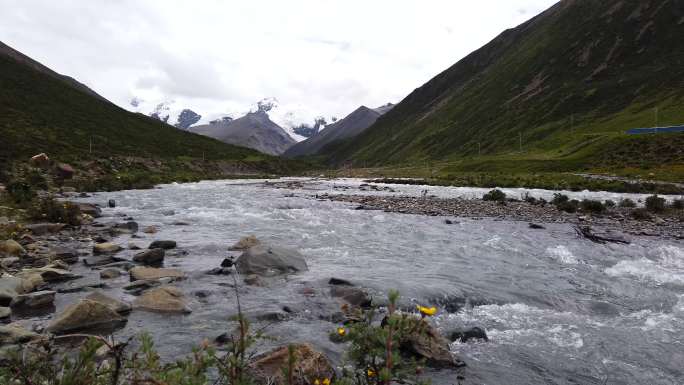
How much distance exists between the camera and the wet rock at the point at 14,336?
7756 mm

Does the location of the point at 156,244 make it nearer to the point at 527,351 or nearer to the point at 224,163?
the point at 527,351

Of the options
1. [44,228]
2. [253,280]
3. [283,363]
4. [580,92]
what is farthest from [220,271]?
[580,92]

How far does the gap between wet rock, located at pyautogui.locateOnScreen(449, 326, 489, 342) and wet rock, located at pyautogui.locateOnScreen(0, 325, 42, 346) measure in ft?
29.3

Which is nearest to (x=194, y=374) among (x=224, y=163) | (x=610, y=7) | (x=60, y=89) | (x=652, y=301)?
(x=652, y=301)

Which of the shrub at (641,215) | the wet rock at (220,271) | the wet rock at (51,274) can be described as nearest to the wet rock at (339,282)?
the wet rock at (220,271)

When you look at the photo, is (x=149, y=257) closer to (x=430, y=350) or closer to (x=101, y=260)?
(x=101, y=260)

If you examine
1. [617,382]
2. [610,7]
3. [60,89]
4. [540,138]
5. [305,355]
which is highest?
[610,7]

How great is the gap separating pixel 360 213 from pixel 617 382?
24.4 metres

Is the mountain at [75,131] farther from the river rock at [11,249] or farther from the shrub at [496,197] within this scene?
the shrub at [496,197]

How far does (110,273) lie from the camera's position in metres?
13.4

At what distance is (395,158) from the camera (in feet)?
644

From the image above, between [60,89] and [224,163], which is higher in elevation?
[60,89]

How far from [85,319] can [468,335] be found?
8936mm

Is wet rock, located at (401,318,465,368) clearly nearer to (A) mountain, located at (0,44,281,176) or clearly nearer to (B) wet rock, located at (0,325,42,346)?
(B) wet rock, located at (0,325,42,346)
